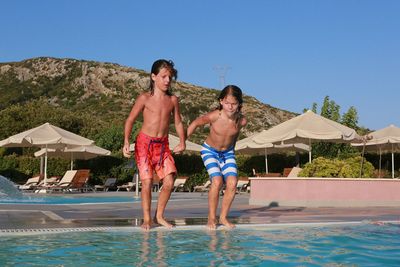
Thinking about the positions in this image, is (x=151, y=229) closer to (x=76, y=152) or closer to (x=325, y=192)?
(x=325, y=192)

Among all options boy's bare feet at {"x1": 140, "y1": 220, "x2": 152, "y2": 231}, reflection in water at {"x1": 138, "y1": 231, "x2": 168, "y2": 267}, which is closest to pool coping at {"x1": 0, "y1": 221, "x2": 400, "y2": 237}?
boy's bare feet at {"x1": 140, "y1": 220, "x2": 152, "y2": 231}

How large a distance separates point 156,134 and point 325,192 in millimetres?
7077

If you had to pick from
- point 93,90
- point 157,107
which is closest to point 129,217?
point 157,107

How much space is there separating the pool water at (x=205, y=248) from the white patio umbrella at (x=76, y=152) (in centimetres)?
1959

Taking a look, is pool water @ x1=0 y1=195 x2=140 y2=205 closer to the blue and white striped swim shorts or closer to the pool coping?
the blue and white striped swim shorts

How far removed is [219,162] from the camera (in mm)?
6520

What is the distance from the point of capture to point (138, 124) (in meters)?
31.3

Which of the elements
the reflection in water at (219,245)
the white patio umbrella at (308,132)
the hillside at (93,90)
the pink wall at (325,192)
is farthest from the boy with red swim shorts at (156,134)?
the hillside at (93,90)

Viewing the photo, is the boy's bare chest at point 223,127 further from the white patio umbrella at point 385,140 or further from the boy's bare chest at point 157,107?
the white patio umbrella at point 385,140

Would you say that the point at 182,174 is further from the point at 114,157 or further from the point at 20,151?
the point at 20,151

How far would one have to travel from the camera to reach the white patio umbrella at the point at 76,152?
25016 millimetres

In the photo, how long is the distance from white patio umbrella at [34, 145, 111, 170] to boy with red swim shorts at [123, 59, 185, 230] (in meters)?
19.1

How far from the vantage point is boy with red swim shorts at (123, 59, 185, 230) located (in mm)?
6070

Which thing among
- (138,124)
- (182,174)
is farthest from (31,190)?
(138,124)
